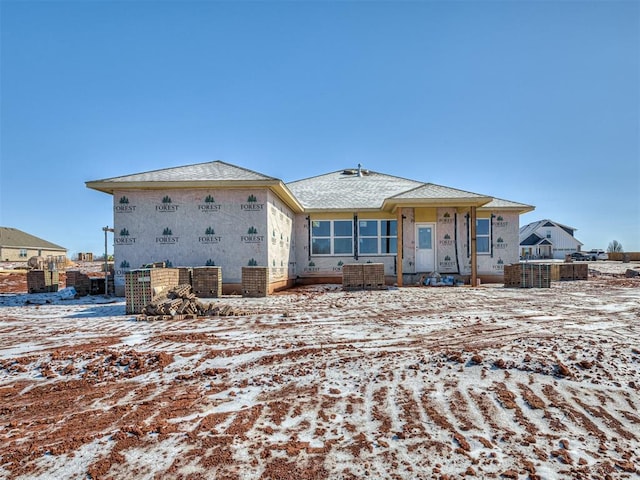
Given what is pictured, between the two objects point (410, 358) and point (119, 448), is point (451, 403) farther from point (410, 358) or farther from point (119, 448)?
point (119, 448)

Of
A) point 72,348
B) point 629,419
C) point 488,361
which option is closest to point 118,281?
point 72,348

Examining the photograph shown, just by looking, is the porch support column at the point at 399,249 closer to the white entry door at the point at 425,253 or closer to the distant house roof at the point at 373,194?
the distant house roof at the point at 373,194

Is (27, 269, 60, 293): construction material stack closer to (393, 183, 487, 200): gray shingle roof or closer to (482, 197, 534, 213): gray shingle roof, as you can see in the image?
(393, 183, 487, 200): gray shingle roof

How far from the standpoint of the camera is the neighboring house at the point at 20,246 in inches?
1827

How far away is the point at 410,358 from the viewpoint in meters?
4.97

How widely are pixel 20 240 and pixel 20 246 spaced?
2.14 metres

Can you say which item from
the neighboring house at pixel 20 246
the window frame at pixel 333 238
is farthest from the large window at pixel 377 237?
the neighboring house at pixel 20 246

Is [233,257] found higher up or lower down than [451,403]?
higher up

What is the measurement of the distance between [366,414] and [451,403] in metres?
0.90

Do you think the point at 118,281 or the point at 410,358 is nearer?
the point at 410,358

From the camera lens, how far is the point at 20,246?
158 feet

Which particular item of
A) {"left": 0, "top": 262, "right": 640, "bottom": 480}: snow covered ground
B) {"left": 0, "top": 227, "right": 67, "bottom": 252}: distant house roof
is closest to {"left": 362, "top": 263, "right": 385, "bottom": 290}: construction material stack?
{"left": 0, "top": 262, "right": 640, "bottom": 480}: snow covered ground

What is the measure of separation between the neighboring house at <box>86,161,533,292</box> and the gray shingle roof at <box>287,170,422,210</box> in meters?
0.06

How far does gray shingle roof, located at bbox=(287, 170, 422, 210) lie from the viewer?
1775cm
